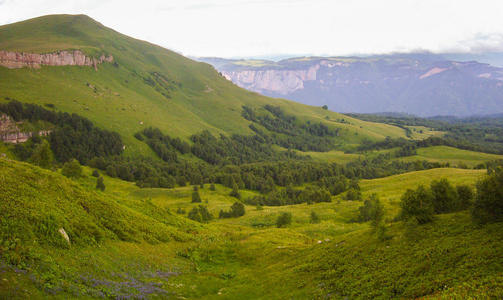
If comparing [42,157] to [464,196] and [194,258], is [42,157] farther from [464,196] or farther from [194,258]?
[464,196]

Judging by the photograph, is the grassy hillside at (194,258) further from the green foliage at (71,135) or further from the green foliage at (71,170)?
the green foliage at (71,135)

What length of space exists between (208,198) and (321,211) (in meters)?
55.8

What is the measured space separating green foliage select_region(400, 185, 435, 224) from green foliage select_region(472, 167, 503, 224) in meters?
3.88

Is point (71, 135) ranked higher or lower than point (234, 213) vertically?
higher

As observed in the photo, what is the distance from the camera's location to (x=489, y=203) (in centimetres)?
2112

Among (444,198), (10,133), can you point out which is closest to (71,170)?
(444,198)

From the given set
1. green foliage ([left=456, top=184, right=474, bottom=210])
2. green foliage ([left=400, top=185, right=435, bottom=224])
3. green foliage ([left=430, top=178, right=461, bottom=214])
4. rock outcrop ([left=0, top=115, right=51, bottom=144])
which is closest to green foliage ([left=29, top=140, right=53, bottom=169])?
green foliage ([left=400, top=185, right=435, bottom=224])

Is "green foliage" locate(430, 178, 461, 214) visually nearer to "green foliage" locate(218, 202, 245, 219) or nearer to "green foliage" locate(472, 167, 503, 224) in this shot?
"green foliage" locate(472, 167, 503, 224)

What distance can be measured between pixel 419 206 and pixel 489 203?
5736mm

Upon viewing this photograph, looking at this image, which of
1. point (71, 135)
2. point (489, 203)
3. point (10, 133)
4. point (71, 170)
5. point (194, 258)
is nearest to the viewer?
point (489, 203)

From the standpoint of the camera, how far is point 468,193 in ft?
93.7

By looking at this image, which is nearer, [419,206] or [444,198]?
[419,206]

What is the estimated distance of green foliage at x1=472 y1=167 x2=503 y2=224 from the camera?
20.8 metres

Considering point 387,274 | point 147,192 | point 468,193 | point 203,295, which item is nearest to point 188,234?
point 203,295
